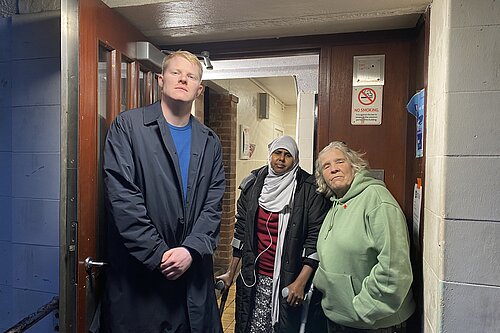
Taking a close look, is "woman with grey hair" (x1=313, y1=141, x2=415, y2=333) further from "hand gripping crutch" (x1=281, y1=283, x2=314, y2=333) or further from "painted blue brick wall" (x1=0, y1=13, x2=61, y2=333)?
"painted blue brick wall" (x1=0, y1=13, x2=61, y2=333)

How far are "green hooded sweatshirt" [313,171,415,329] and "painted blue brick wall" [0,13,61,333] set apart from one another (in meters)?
1.26

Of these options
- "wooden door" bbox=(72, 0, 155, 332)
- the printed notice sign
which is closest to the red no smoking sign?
the printed notice sign

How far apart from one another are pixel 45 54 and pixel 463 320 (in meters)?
1.96

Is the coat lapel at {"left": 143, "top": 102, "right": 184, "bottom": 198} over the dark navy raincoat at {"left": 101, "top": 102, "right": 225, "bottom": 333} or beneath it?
over

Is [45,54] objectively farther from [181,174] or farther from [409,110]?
[409,110]

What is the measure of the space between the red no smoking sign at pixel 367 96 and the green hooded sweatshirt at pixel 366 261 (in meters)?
0.44

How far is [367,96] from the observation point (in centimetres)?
181

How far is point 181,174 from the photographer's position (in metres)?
1.45

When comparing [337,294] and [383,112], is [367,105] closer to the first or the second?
[383,112]

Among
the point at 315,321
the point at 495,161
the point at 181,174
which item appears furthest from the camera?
the point at 315,321

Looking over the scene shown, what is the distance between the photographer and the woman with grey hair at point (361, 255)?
1302 millimetres

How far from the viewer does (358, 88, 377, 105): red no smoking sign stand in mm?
1801

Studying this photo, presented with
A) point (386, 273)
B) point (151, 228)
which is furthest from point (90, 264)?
point (386, 273)

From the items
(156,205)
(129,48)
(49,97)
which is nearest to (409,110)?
(156,205)
